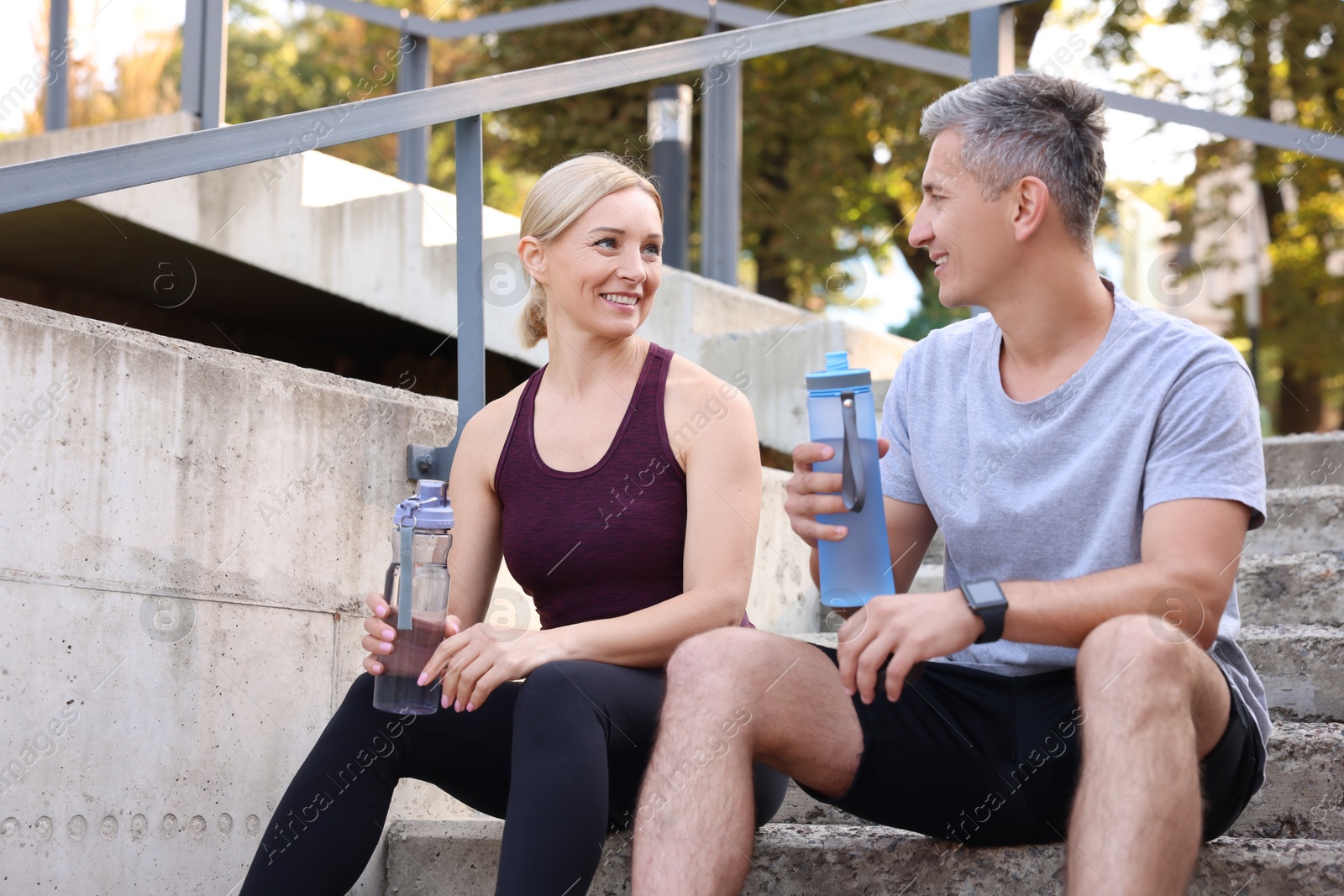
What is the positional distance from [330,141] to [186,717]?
3.72ft

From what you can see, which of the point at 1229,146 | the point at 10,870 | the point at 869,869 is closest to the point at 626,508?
the point at 869,869

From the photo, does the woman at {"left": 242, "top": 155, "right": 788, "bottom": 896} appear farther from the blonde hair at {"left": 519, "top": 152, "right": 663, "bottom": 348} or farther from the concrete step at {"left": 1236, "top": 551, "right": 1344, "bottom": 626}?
the concrete step at {"left": 1236, "top": 551, "right": 1344, "bottom": 626}

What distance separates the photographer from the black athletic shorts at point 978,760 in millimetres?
2090

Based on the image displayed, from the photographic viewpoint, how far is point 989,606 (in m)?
1.96

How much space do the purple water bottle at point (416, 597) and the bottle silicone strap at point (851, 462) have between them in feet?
2.56

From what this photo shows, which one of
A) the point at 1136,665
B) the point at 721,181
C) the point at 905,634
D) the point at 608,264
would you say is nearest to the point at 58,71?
the point at 721,181

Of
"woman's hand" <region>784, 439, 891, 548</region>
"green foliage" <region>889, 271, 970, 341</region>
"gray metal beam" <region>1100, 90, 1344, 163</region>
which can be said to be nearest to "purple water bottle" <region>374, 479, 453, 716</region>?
"woman's hand" <region>784, 439, 891, 548</region>

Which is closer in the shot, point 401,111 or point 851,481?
point 851,481

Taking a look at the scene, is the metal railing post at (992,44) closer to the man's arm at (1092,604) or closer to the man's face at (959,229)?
the man's face at (959,229)

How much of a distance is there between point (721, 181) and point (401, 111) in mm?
3306

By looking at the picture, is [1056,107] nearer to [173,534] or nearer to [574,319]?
[574,319]

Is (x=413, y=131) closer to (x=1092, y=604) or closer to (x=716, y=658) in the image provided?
(x=716, y=658)

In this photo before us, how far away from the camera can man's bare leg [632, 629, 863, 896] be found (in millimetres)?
1952

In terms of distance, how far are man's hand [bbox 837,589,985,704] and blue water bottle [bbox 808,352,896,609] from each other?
0.39 ft
